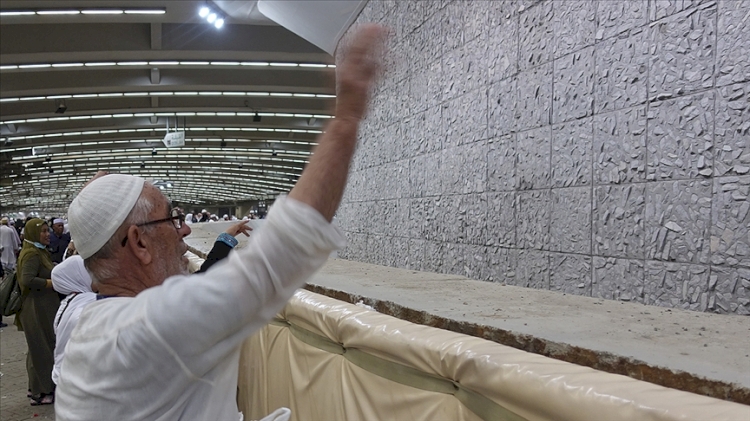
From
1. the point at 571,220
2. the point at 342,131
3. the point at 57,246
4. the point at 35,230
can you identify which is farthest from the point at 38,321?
the point at 342,131

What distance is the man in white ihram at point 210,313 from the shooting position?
0.95 metres

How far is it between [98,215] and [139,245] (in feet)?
0.40

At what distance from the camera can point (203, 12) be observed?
1040cm

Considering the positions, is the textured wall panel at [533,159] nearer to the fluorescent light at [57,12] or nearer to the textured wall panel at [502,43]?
the textured wall panel at [502,43]

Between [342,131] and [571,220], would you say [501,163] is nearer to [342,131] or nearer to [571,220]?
[571,220]

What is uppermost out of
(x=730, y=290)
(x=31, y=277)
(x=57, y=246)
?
(x=730, y=290)

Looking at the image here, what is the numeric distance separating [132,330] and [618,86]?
10.6ft

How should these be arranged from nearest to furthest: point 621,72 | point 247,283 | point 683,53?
1. point 247,283
2. point 683,53
3. point 621,72

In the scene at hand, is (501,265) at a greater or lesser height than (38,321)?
greater

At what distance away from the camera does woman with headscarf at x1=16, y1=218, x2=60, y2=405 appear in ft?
19.0

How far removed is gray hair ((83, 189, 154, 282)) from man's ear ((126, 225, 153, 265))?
17mm

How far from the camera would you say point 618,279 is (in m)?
3.35

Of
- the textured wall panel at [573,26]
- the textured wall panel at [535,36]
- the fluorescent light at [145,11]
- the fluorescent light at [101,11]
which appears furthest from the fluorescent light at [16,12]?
the textured wall panel at [573,26]

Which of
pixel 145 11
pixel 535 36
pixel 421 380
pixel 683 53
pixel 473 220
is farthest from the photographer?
pixel 145 11
